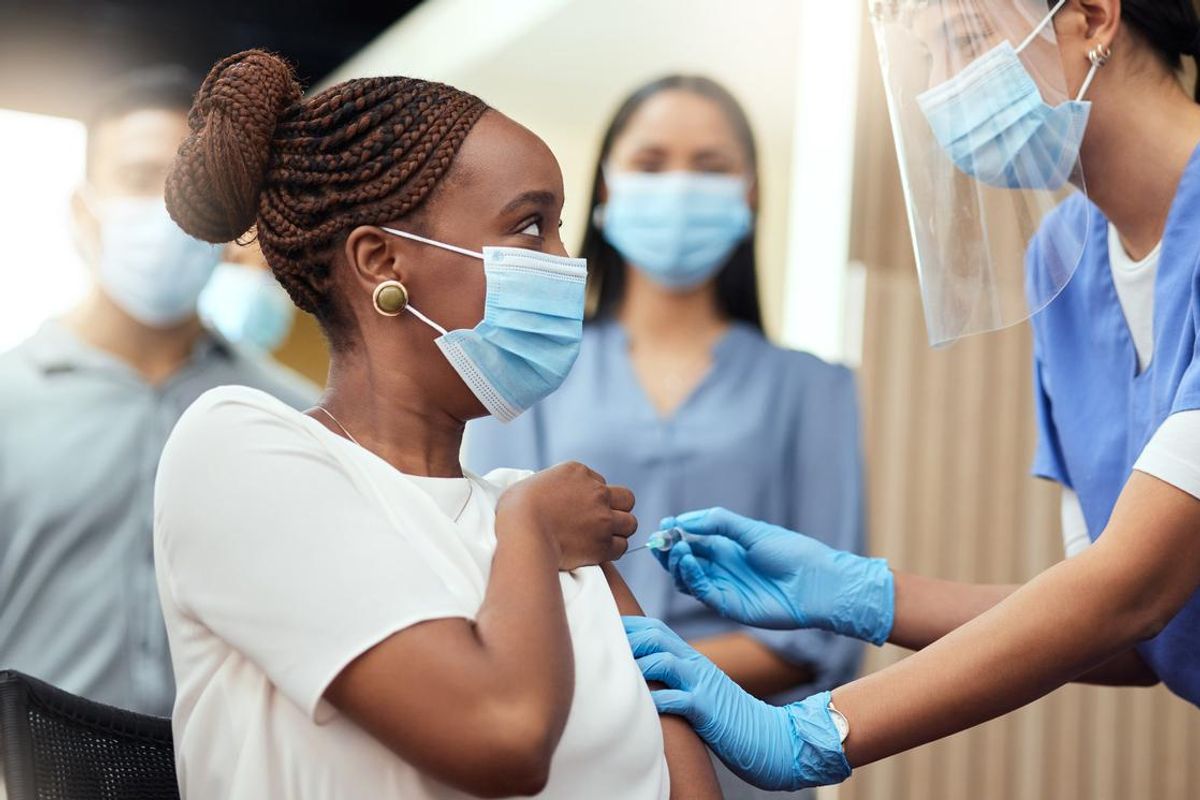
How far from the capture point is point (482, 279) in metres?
1.24

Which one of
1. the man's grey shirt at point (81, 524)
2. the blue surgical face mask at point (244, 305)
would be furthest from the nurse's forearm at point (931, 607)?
the blue surgical face mask at point (244, 305)

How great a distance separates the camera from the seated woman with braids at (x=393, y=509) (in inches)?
39.1

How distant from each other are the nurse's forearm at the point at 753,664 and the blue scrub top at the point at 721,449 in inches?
0.9

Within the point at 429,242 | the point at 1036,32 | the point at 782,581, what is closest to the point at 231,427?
the point at 429,242

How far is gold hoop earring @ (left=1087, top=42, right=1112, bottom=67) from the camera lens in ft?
5.16

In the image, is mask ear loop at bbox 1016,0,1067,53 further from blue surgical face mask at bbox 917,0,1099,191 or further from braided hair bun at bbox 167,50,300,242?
braided hair bun at bbox 167,50,300,242

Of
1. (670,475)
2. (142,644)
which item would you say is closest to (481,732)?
(670,475)

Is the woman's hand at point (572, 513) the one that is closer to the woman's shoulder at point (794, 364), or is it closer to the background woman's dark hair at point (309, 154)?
the background woman's dark hair at point (309, 154)

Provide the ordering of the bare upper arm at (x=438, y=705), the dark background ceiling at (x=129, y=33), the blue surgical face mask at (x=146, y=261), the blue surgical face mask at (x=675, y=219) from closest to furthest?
the bare upper arm at (x=438, y=705), the blue surgical face mask at (x=675, y=219), the blue surgical face mask at (x=146, y=261), the dark background ceiling at (x=129, y=33)

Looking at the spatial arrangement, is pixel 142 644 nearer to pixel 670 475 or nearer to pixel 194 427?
pixel 670 475

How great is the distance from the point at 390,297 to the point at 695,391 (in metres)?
1.20

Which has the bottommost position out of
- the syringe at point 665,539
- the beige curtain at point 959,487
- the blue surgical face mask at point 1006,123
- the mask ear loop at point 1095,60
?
the beige curtain at point 959,487

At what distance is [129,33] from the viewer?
4652 mm

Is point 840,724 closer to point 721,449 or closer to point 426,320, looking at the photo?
point 426,320
